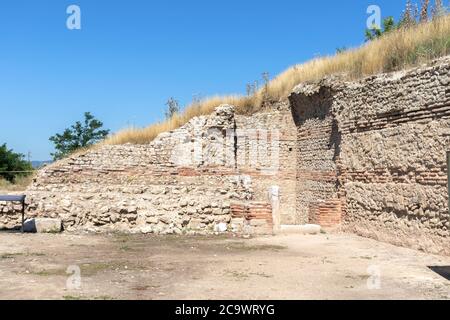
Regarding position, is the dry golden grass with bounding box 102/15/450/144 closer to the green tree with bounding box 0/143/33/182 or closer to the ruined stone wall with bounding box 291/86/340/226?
the ruined stone wall with bounding box 291/86/340/226

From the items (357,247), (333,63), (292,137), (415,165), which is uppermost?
(333,63)

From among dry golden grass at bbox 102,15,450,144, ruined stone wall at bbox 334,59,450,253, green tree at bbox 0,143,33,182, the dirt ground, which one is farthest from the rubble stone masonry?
green tree at bbox 0,143,33,182


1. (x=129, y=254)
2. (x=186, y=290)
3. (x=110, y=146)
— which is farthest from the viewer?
(x=110, y=146)

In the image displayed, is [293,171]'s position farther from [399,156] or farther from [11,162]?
[11,162]

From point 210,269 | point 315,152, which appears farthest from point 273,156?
point 210,269

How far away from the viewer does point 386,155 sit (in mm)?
11125

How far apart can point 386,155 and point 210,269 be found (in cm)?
553

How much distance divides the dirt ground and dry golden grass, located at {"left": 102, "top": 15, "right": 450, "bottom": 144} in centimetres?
442

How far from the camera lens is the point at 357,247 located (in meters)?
10.5

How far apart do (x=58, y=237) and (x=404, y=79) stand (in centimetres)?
852

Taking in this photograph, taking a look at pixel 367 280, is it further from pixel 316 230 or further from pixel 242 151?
pixel 242 151

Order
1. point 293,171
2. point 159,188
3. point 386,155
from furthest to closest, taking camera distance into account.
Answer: point 293,171
point 159,188
point 386,155

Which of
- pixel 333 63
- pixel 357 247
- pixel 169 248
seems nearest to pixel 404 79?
pixel 357 247

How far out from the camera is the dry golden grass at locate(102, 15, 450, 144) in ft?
36.3
